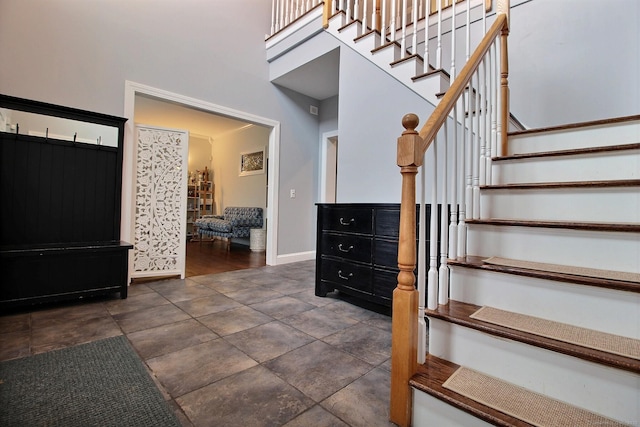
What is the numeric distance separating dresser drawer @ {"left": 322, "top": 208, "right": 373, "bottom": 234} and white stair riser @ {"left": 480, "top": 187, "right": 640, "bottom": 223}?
887 mm

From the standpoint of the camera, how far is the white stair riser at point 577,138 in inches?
59.7

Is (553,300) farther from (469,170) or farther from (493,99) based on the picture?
(493,99)

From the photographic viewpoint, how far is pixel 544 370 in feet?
3.11

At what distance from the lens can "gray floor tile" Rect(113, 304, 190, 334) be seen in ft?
6.36

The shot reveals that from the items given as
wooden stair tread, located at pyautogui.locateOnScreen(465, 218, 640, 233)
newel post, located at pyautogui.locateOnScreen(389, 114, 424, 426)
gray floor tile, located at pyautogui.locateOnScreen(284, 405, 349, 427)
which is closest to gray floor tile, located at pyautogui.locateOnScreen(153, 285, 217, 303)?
gray floor tile, located at pyautogui.locateOnScreen(284, 405, 349, 427)

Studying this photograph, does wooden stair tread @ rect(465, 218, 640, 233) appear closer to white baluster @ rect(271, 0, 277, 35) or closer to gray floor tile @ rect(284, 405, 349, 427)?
gray floor tile @ rect(284, 405, 349, 427)

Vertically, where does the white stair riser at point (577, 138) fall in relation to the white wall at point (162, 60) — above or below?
below

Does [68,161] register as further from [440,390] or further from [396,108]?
[440,390]

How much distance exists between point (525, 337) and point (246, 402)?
1094 mm

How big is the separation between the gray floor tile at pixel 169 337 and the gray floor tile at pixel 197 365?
7 centimetres

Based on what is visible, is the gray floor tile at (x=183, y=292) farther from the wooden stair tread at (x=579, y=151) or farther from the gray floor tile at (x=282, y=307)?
the wooden stair tread at (x=579, y=151)

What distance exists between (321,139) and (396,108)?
202 centimetres

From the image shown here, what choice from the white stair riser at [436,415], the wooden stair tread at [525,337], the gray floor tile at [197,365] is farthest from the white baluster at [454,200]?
the gray floor tile at [197,365]

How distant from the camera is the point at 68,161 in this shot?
2418 mm
